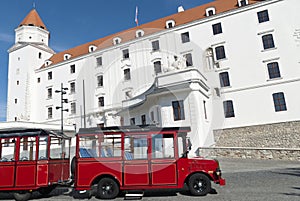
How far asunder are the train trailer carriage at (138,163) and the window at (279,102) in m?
18.6

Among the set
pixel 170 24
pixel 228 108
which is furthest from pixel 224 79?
pixel 170 24

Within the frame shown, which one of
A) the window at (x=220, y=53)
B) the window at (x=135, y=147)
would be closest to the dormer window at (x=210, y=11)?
the window at (x=220, y=53)

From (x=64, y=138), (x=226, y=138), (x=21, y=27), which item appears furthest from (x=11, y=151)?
(x=21, y=27)

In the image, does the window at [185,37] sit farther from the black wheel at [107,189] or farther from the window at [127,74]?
the black wheel at [107,189]

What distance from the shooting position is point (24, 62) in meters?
43.7

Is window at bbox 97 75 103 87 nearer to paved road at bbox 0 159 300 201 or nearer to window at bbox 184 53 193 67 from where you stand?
window at bbox 184 53 193 67

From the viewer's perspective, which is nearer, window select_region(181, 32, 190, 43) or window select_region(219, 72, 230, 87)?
window select_region(219, 72, 230, 87)

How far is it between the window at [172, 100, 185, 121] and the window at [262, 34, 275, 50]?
12973mm

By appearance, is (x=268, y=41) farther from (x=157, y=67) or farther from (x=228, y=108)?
(x=157, y=67)

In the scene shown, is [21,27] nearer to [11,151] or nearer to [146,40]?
[146,40]

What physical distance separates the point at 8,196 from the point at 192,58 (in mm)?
23849

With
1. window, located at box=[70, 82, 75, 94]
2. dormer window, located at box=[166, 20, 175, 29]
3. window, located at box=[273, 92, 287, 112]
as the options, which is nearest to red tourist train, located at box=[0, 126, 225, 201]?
window, located at box=[273, 92, 287, 112]

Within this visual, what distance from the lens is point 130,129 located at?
8.81m

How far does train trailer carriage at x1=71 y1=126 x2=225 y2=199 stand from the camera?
333 inches
